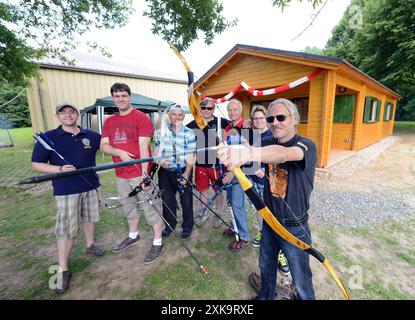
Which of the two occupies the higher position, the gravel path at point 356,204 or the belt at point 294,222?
the belt at point 294,222

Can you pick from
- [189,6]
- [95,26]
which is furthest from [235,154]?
[95,26]

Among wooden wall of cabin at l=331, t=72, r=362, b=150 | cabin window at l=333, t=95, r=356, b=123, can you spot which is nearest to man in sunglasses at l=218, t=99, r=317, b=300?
wooden wall of cabin at l=331, t=72, r=362, b=150

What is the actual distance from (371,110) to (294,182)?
1110cm

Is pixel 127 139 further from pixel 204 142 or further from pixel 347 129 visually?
pixel 347 129

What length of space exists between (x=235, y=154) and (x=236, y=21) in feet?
18.9

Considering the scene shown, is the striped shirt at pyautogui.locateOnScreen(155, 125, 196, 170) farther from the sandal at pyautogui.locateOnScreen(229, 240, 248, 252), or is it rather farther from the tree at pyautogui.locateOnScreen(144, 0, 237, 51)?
the tree at pyautogui.locateOnScreen(144, 0, 237, 51)

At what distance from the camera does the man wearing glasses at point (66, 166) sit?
6.91ft

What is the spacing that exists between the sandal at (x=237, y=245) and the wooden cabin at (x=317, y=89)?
14.3ft

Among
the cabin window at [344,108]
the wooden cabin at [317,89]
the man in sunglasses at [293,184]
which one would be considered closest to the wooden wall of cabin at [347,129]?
the wooden cabin at [317,89]

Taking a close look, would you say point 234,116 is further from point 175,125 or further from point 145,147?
point 145,147

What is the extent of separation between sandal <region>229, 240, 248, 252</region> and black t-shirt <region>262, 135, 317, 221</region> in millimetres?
1343

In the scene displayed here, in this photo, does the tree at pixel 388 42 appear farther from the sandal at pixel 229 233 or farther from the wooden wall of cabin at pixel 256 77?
the sandal at pixel 229 233

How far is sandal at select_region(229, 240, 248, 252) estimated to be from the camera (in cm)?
276

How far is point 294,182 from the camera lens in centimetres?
151
